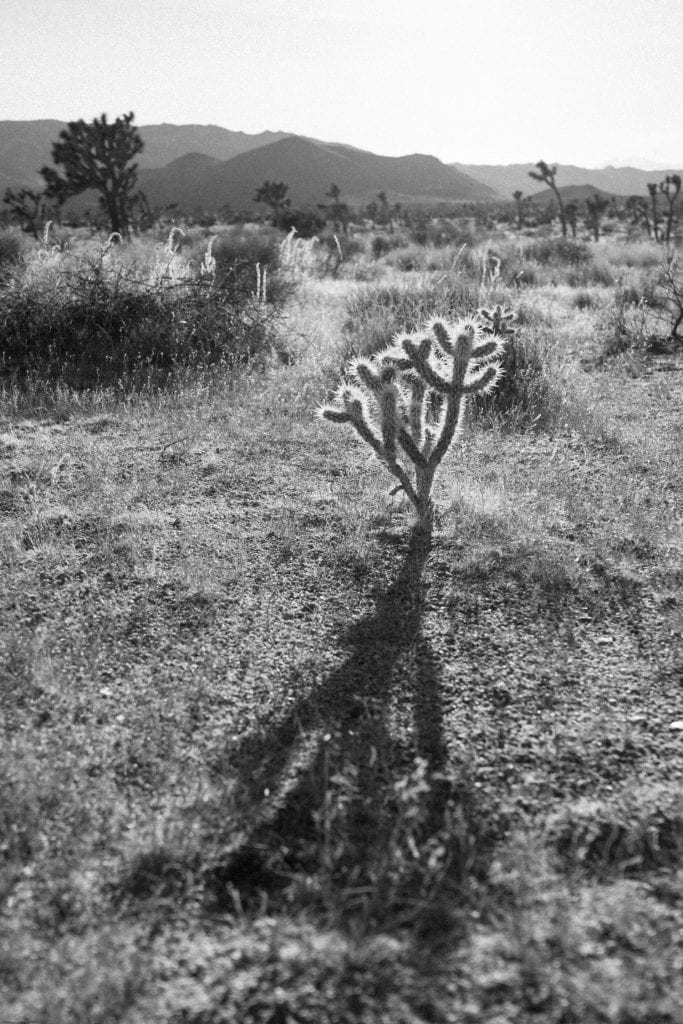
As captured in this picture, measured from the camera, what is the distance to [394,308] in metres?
9.32

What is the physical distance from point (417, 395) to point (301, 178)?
112 meters

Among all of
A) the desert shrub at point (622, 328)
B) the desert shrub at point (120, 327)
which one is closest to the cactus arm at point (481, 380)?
the desert shrub at point (120, 327)

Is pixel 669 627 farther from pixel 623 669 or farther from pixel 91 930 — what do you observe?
pixel 91 930

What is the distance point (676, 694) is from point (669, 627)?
0.50 m

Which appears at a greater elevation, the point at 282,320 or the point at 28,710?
the point at 282,320

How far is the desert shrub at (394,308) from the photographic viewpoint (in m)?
8.11

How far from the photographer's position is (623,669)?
121 inches

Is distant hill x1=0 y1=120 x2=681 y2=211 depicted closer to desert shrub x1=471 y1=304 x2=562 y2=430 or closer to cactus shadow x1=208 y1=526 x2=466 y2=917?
desert shrub x1=471 y1=304 x2=562 y2=430

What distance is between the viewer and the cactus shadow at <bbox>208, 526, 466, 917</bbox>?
222 cm

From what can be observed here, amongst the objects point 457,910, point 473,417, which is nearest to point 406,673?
point 457,910

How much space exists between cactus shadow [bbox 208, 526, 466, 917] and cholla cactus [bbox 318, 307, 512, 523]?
1.31 metres

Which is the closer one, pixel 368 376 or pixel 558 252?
pixel 368 376

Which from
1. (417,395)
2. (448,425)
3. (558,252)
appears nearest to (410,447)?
(448,425)

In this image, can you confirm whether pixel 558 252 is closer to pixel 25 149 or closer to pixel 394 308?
pixel 394 308
